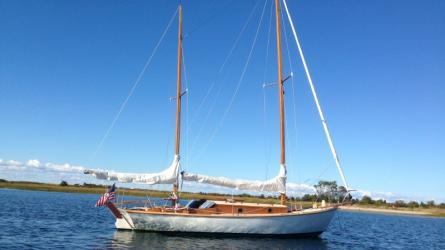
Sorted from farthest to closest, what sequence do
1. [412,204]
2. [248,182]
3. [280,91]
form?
1. [412,204]
2. [280,91]
3. [248,182]

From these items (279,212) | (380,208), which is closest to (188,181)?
(279,212)

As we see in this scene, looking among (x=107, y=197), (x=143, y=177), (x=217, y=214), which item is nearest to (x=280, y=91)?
(x=217, y=214)

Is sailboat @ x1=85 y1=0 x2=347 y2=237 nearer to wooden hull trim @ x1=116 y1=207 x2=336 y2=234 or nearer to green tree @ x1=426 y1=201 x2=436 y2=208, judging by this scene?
wooden hull trim @ x1=116 y1=207 x2=336 y2=234

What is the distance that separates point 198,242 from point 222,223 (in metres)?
3.55

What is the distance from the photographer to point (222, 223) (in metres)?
33.5

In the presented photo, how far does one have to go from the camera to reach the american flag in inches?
1281

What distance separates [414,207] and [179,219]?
12543 cm

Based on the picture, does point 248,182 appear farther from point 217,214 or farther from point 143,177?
point 143,177

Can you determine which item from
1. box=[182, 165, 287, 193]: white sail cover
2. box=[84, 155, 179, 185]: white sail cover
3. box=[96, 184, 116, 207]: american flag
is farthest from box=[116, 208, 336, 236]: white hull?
box=[182, 165, 287, 193]: white sail cover

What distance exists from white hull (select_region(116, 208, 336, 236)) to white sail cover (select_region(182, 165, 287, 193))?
349 cm

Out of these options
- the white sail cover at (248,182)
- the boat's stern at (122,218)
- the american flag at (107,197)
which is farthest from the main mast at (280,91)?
the american flag at (107,197)

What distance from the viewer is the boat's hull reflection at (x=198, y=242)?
28294 mm

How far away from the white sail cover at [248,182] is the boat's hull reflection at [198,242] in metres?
4.69

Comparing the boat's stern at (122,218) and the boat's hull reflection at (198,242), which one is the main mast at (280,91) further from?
the boat's stern at (122,218)
